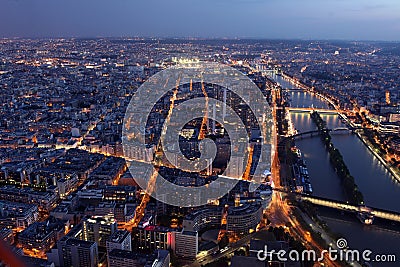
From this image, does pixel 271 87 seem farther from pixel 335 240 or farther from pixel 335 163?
pixel 335 240

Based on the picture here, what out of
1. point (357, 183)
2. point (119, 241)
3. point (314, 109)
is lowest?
point (357, 183)

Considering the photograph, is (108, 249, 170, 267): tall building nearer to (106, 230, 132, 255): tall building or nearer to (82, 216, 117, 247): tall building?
(106, 230, 132, 255): tall building

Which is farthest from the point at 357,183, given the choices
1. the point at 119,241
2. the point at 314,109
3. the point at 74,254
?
the point at 314,109

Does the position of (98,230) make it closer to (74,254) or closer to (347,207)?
(74,254)

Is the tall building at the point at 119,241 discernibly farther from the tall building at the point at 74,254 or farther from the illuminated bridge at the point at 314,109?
the illuminated bridge at the point at 314,109

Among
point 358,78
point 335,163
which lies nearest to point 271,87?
point 358,78

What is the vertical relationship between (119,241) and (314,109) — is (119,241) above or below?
below

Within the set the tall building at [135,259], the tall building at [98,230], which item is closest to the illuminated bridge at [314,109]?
the tall building at [98,230]
